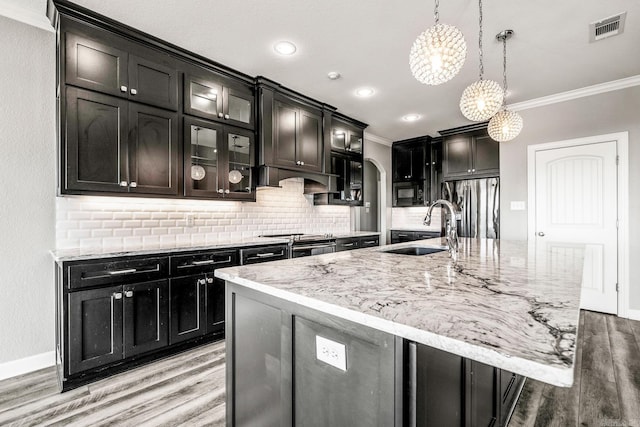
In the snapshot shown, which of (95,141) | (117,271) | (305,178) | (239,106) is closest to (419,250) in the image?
(305,178)

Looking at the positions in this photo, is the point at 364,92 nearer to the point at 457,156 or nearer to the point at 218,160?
the point at 218,160

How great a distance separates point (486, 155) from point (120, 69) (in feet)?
15.9

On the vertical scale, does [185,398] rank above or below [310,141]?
below

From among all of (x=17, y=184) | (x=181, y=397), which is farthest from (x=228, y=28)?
(x=181, y=397)

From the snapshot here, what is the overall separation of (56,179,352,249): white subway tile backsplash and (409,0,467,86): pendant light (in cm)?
254

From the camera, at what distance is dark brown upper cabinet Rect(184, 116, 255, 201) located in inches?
113

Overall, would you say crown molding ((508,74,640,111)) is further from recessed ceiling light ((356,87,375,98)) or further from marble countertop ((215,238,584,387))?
marble countertop ((215,238,584,387))

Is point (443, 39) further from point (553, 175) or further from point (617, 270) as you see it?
point (617, 270)

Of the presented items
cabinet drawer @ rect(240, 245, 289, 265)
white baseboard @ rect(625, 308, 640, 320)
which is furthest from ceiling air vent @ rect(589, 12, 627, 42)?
cabinet drawer @ rect(240, 245, 289, 265)

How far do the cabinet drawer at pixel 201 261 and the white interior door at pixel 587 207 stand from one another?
13.0ft

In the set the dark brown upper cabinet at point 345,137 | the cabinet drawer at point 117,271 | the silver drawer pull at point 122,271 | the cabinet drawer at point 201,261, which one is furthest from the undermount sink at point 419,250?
the dark brown upper cabinet at point 345,137

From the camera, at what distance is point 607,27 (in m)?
2.47

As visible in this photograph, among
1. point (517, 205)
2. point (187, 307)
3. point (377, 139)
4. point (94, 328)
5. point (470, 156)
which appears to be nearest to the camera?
point (94, 328)

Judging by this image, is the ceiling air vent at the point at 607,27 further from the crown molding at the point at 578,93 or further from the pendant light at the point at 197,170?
the pendant light at the point at 197,170
